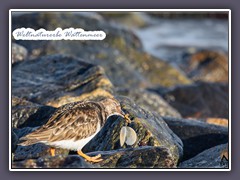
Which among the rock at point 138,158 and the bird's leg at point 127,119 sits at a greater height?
the bird's leg at point 127,119

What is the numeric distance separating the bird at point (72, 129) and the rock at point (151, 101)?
4831 mm

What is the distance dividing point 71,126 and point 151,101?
579 centimetres

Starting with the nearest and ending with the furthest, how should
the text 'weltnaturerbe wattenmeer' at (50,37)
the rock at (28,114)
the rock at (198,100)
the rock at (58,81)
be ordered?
the rock at (28,114), the text 'weltnaturerbe wattenmeer' at (50,37), the rock at (58,81), the rock at (198,100)

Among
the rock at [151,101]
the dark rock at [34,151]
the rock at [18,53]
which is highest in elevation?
the rock at [18,53]

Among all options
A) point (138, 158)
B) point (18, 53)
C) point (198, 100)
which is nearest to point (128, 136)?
point (138, 158)

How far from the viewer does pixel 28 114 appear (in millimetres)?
12516

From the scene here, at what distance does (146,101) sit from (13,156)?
5821 mm

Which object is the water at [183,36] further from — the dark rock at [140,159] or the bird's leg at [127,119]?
the dark rock at [140,159]

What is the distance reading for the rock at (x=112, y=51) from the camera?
17969 millimetres

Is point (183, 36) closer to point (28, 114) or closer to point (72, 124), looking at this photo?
point (28, 114)

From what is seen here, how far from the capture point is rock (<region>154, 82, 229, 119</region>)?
17.0 meters

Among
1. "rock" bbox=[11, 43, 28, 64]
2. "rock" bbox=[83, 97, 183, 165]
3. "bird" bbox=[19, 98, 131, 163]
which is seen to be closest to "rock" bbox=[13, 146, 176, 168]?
"bird" bbox=[19, 98, 131, 163]

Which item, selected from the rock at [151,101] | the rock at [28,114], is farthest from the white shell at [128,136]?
the rock at [151,101]
